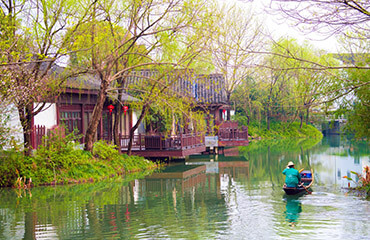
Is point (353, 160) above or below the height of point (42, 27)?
below

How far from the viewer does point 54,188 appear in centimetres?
2219

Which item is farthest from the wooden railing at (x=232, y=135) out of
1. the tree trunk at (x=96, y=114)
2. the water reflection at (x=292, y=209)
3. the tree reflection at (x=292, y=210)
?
the tree reflection at (x=292, y=210)

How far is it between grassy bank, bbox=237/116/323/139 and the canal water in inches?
1448

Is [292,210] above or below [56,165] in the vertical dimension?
below

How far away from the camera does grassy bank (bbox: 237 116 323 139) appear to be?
213 ft

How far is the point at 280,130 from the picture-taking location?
67500 millimetres

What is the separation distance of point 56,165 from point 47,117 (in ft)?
16.1

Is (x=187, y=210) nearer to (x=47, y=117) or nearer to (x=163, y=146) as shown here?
(x=47, y=117)

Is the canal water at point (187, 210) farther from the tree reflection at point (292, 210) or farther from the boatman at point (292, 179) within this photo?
the boatman at point (292, 179)

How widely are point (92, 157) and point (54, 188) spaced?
4.26 m

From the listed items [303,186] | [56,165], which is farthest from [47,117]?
[303,186]

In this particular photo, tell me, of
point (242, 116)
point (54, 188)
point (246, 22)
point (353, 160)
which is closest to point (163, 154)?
point (54, 188)

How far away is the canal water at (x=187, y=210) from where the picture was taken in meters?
14.1

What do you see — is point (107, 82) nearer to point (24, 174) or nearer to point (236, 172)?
point (24, 174)
